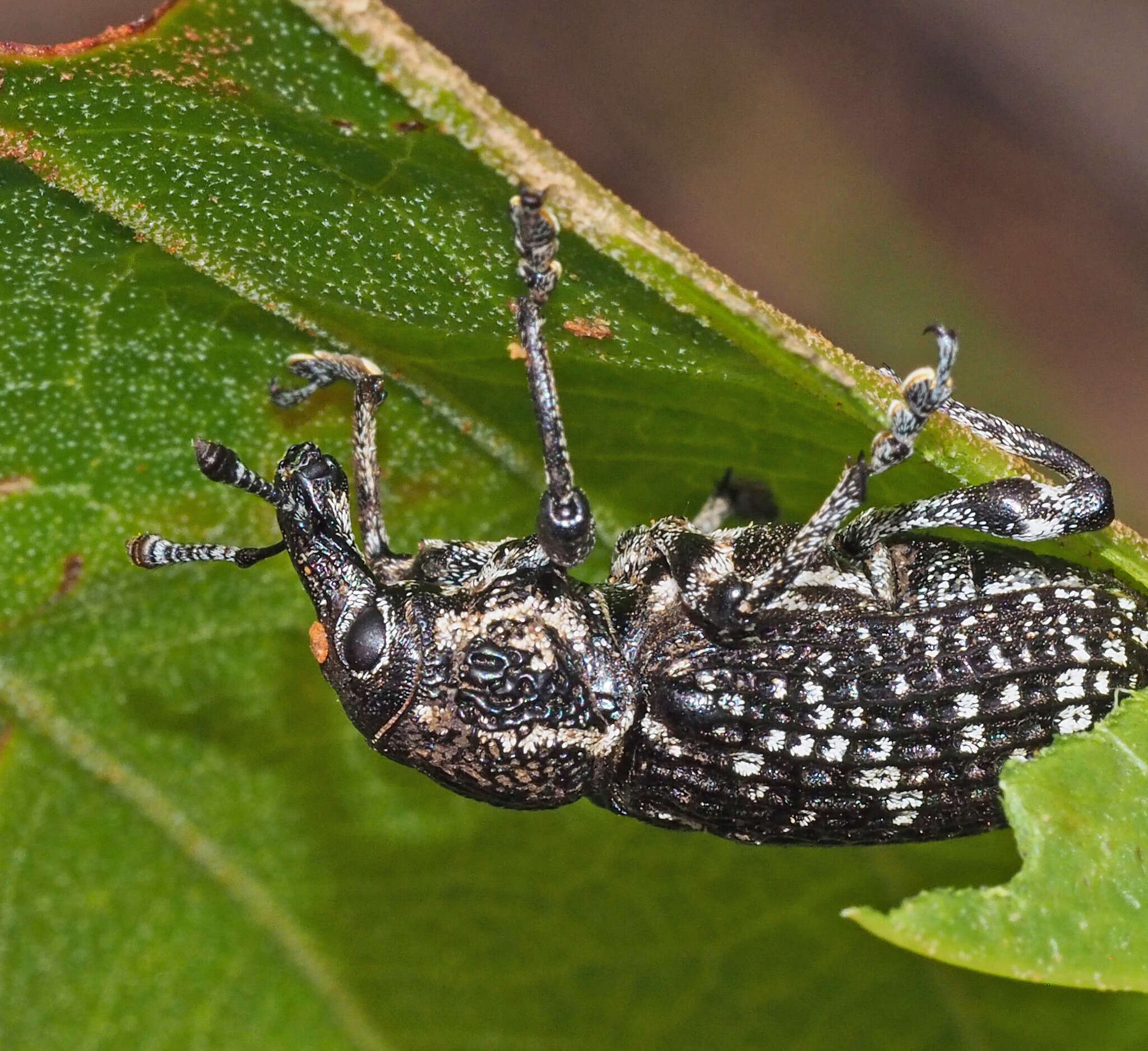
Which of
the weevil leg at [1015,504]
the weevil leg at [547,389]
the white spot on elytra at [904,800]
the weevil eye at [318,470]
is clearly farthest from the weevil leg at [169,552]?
the white spot on elytra at [904,800]

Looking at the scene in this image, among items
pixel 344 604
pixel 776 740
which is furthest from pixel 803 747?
pixel 344 604

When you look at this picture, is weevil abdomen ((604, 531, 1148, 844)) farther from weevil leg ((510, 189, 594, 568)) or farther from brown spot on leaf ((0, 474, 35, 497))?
brown spot on leaf ((0, 474, 35, 497))

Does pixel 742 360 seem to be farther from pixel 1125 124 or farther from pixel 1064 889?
pixel 1125 124

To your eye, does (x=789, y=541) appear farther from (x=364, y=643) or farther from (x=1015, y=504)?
(x=364, y=643)

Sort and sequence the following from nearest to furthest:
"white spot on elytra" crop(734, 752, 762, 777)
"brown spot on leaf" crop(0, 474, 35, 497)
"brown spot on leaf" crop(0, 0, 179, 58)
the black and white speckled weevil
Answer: "brown spot on leaf" crop(0, 0, 179, 58), the black and white speckled weevil, "white spot on elytra" crop(734, 752, 762, 777), "brown spot on leaf" crop(0, 474, 35, 497)

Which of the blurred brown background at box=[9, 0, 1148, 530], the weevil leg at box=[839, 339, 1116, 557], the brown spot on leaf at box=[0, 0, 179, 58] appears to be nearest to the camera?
the brown spot on leaf at box=[0, 0, 179, 58]

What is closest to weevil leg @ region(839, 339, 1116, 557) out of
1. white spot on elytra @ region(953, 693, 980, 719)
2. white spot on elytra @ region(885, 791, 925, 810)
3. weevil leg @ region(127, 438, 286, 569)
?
white spot on elytra @ region(953, 693, 980, 719)
